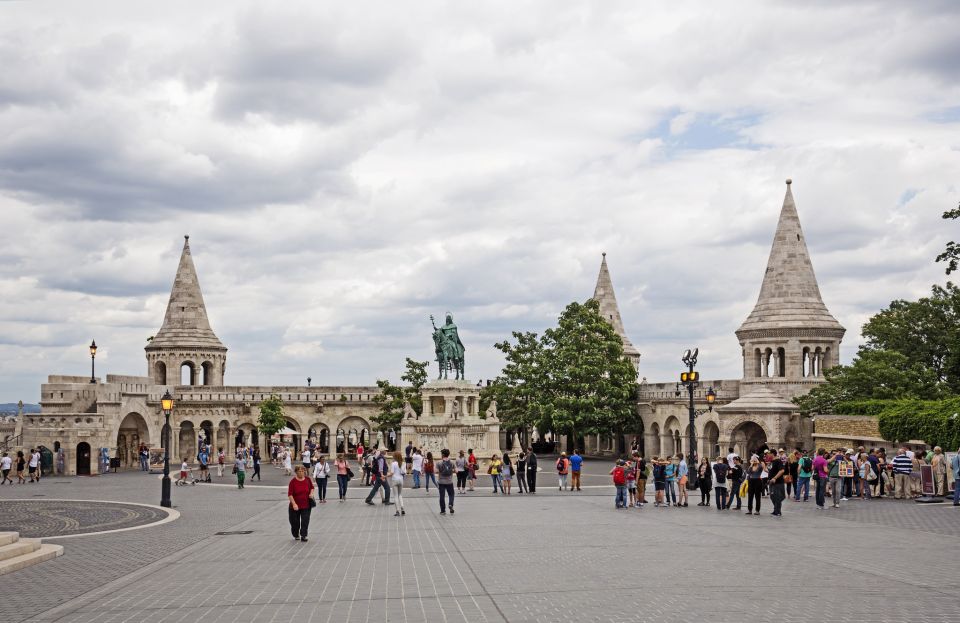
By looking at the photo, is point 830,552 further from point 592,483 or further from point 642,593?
point 592,483

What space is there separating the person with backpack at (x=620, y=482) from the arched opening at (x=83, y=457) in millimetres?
26568

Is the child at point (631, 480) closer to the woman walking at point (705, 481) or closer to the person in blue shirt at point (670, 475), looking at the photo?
the person in blue shirt at point (670, 475)

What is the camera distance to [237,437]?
60.3 m

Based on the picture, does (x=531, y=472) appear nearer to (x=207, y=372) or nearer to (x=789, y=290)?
(x=789, y=290)

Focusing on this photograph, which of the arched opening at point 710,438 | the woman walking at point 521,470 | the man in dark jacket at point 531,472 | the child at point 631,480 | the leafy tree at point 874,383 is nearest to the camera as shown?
the child at point 631,480

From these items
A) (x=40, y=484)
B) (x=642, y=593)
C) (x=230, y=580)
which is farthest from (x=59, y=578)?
(x=40, y=484)

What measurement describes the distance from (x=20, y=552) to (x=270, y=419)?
1626 inches

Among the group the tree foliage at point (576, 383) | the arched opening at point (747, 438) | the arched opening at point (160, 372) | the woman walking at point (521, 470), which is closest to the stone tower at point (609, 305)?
the tree foliage at point (576, 383)

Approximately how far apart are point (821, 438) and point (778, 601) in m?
32.4

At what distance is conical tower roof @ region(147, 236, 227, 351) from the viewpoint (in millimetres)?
59438

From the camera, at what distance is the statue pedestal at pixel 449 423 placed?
42.0m

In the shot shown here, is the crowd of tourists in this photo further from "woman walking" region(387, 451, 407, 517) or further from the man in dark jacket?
"woman walking" region(387, 451, 407, 517)

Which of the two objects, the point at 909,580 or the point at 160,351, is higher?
the point at 160,351

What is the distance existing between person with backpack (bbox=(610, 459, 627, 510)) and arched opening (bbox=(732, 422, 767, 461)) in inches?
954
